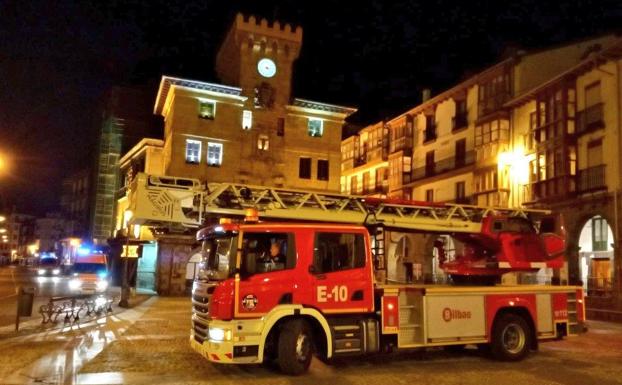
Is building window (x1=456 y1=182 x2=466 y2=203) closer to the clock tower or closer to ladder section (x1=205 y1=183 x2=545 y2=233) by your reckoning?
the clock tower

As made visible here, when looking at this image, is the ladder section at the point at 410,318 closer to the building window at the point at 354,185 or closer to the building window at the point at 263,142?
the building window at the point at 263,142

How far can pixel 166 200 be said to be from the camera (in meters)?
11.3

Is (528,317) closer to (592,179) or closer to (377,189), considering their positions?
(592,179)

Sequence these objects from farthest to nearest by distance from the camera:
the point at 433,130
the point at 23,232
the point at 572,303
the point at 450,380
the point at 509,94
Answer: the point at 23,232, the point at 433,130, the point at 509,94, the point at 572,303, the point at 450,380

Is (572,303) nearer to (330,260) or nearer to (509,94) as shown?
(330,260)

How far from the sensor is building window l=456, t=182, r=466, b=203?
38.8 meters

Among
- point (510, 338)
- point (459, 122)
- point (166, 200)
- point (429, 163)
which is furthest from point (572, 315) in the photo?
point (429, 163)

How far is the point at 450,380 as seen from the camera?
1017cm

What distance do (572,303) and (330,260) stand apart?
6597mm

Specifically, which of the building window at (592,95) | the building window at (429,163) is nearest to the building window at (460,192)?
the building window at (429,163)

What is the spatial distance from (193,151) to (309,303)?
2748cm

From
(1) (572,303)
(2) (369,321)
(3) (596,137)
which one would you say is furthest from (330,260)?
(3) (596,137)

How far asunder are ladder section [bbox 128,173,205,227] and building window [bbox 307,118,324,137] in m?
28.5

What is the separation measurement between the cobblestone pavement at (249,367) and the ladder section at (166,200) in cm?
295
